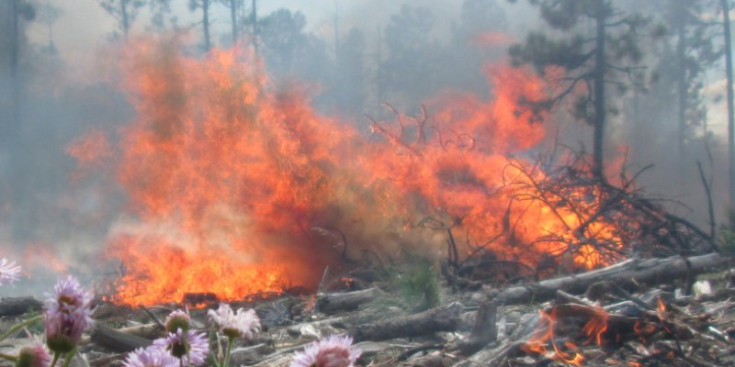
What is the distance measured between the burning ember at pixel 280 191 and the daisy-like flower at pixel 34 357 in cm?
925

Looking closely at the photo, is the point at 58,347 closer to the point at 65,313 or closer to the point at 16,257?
the point at 65,313

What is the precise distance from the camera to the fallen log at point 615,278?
6.91 meters

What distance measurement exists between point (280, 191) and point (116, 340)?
25.4ft

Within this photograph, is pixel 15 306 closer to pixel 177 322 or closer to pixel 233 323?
pixel 177 322

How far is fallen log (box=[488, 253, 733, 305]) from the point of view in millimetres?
6914

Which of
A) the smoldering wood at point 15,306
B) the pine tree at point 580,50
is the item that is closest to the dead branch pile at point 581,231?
the smoldering wood at point 15,306

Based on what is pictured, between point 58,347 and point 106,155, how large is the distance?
970 inches

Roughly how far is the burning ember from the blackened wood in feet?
19.5

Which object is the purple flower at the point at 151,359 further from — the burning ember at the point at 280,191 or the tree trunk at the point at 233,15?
the tree trunk at the point at 233,15

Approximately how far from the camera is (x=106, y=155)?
24016mm

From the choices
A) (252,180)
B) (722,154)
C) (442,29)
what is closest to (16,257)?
(252,180)

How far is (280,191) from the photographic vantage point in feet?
39.4

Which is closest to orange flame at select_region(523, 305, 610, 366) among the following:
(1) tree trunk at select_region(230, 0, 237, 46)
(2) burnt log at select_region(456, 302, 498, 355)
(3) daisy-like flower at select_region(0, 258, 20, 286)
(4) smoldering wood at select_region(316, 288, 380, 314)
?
(2) burnt log at select_region(456, 302, 498, 355)

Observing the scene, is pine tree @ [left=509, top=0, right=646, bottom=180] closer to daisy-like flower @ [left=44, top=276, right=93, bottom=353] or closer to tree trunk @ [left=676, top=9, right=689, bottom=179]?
tree trunk @ [left=676, top=9, right=689, bottom=179]
